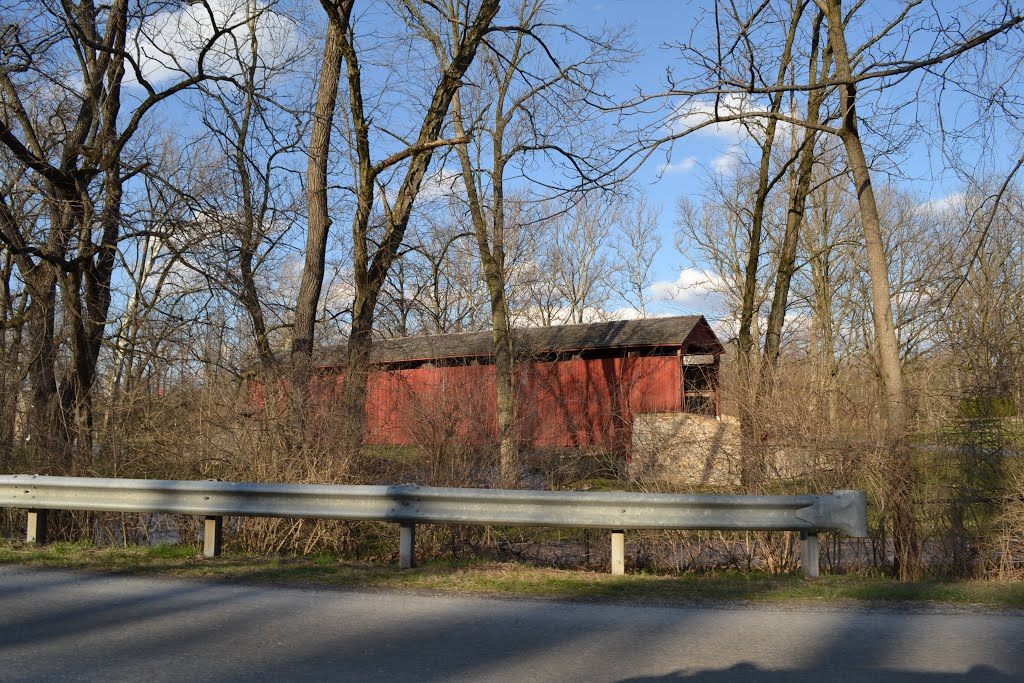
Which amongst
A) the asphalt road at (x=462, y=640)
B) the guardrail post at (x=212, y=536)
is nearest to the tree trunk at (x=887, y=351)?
the asphalt road at (x=462, y=640)

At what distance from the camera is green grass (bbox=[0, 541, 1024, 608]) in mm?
5707

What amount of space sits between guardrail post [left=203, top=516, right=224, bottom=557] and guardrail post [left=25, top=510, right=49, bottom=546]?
1701mm

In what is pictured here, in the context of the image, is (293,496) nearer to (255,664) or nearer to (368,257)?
(255,664)

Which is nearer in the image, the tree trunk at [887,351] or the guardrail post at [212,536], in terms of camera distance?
the tree trunk at [887,351]

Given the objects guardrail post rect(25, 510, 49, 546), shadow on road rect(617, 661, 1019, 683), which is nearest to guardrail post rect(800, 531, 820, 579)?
shadow on road rect(617, 661, 1019, 683)

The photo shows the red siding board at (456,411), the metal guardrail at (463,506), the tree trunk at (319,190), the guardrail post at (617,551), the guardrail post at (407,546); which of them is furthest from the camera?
the tree trunk at (319,190)

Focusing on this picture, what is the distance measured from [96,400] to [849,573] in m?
8.12

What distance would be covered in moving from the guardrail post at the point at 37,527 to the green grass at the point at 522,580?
271mm

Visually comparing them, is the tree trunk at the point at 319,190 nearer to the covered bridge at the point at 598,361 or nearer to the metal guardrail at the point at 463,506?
the covered bridge at the point at 598,361

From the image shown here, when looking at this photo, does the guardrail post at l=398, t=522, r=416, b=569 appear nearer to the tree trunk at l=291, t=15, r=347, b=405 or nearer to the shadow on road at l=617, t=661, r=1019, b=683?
the shadow on road at l=617, t=661, r=1019, b=683

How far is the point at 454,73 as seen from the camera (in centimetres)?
1362

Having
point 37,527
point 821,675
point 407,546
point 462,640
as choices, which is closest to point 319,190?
point 37,527

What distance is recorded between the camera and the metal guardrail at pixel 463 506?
629cm

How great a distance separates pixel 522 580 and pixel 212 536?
279cm
